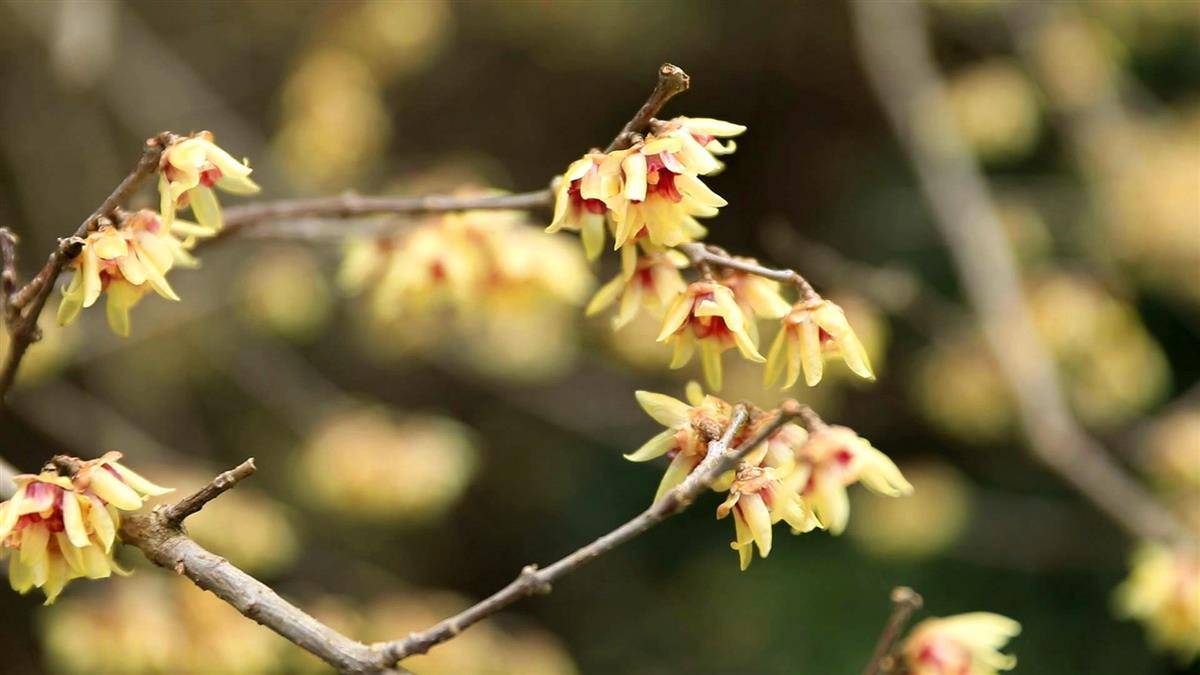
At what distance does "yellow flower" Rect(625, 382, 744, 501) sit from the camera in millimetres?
1040

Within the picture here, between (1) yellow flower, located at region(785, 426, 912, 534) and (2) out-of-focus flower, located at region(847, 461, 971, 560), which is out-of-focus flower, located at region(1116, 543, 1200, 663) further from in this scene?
(2) out-of-focus flower, located at region(847, 461, 971, 560)

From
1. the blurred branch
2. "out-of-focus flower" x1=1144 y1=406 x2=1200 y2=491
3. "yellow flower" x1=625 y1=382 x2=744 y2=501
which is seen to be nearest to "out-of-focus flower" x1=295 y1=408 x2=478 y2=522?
the blurred branch

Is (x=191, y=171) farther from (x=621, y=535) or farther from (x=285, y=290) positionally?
(x=285, y=290)

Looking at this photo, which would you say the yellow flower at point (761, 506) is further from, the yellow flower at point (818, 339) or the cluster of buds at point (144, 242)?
the cluster of buds at point (144, 242)

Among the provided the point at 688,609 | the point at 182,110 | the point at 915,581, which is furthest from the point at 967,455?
the point at 182,110

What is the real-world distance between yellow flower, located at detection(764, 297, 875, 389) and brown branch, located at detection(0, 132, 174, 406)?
1.99ft

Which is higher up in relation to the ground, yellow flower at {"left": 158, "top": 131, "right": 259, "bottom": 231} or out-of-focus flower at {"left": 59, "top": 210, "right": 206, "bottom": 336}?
yellow flower at {"left": 158, "top": 131, "right": 259, "bottom": 231}

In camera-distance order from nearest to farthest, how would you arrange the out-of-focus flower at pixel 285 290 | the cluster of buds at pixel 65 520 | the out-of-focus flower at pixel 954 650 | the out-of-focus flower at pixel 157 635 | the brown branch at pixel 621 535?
1. the brown branch at pixel 621 535
2. the cluster of buds at pixel 65 520
3. the out-of-focus flower at pixel 954 650
4. the out-of-focus flower at pixel 157 635
5. the out-of-focus flower at pixel 285 290

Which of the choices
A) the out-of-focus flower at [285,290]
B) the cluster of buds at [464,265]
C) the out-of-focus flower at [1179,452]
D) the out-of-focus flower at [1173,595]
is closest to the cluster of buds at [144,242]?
the cluster of buds at [464,265]

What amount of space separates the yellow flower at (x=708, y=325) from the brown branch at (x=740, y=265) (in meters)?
0.03

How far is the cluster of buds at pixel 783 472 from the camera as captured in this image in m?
0.98

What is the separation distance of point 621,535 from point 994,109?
2747 mm

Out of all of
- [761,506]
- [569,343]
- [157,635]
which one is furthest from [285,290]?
[761,506]

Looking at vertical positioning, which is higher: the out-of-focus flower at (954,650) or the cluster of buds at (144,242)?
the cluster of buds at (144,242)
